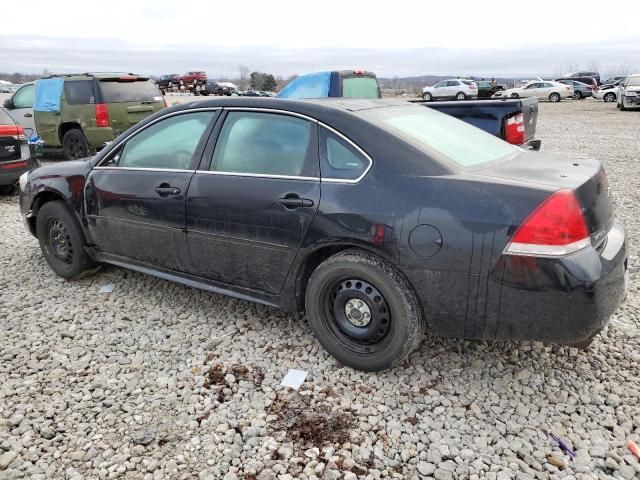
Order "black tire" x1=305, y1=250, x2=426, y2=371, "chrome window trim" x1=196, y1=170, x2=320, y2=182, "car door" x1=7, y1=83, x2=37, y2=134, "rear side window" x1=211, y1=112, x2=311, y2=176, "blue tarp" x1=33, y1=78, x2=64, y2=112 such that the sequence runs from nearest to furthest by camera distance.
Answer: "black tire" x1=305, y1=250, x2=426, y2=371, "chrome window trim" x1=196, y1=170, x2=320, y2=182, "rear side window" x1=211, y1=112, x2=311, y2=176, "blue tarp" x1=33, y1=78, x2=64, y2=112, "car door" x1=7, y1=83, x2=37, y2=134

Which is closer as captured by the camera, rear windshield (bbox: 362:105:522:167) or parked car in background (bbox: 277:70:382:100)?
rear windshield (bbox: 362:105:522:167)

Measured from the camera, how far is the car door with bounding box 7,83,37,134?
453 inches

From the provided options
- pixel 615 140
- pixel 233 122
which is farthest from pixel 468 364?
pixel 615 140

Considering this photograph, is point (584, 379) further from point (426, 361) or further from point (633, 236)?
point (633, 236)

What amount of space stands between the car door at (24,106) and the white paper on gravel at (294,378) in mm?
10590

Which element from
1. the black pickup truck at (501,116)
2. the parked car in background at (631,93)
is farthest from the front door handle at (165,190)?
the parked car in background at (631,93)

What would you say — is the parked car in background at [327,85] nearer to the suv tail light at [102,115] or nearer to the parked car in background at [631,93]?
the suv tail light at [102,115]

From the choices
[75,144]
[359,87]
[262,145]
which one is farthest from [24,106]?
[262,145]

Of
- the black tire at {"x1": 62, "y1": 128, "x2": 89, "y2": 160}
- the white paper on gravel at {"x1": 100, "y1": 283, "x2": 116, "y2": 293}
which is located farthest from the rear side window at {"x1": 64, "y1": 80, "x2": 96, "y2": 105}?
the white paper on gravel at {"x1": 100, "y1": 283, "x2": 116, "y2": 293}

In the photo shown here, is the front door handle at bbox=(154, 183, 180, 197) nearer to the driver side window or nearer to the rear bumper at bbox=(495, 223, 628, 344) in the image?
the driver side window

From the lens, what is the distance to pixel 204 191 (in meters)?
3.44

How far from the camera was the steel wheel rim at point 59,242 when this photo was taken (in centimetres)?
443

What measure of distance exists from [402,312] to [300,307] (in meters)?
Answer: 0.72

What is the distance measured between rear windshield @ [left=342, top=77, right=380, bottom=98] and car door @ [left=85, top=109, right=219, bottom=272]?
5.66m
